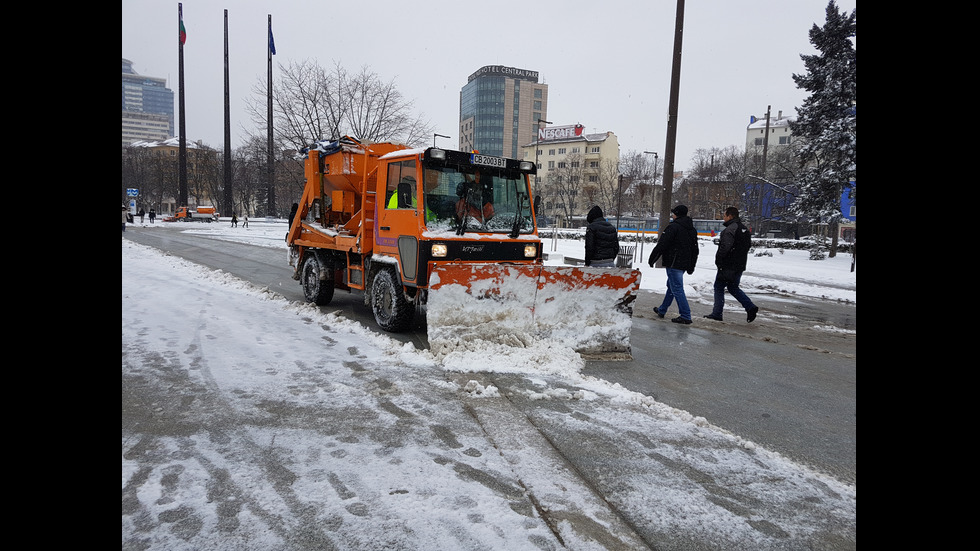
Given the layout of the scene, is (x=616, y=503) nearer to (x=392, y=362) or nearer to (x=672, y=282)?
(x=392, y=362)

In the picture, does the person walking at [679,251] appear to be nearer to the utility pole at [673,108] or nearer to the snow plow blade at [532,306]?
the snow plow blade at [532,306]

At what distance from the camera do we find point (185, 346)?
604 cm

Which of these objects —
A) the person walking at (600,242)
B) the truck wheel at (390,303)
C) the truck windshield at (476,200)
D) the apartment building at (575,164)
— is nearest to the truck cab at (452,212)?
the truck windshield at (476,200)

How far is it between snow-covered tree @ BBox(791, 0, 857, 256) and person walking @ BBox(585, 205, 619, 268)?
823 inches

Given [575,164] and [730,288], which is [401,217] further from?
[575,164]

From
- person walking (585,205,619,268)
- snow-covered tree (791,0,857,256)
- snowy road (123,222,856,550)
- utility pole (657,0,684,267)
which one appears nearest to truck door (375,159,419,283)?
snowy road (123,222,856,550)
